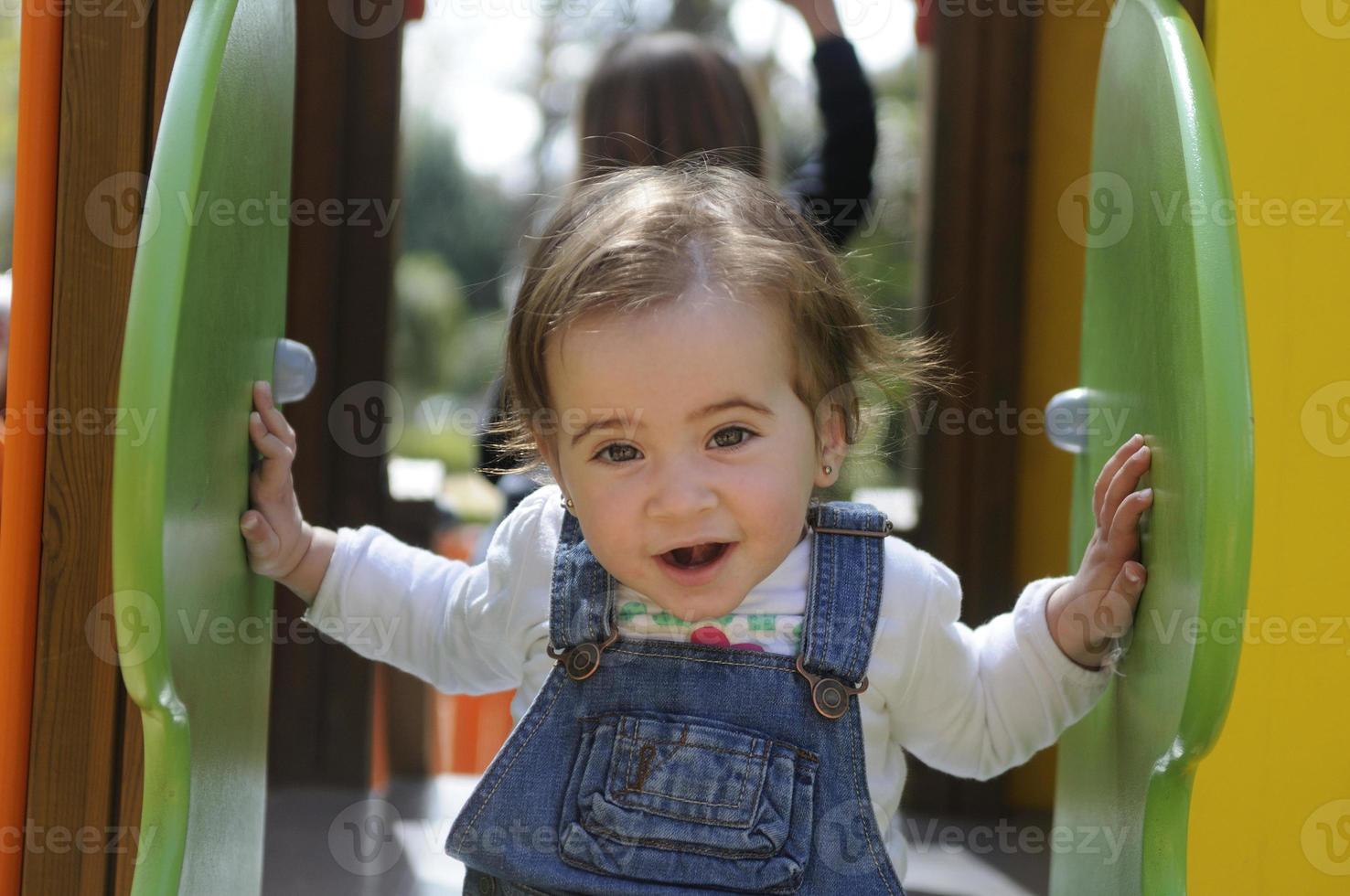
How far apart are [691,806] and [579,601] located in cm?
23

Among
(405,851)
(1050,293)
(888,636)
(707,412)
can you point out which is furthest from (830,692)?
(1050,293)

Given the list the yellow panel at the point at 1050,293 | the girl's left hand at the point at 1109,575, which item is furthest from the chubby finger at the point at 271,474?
the yellow panel at the point at 1050,293

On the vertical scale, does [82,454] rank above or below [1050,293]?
below

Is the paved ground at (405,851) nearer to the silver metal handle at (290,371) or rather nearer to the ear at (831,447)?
the silver metal handle at (290,371)

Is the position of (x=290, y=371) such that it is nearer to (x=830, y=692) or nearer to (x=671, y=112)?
(x=830, y=692)

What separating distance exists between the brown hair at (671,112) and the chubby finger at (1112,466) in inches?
38.4

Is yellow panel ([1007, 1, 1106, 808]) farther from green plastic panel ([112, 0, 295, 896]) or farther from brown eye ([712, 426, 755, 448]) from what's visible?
green plastic panel ([112, 0, 295, 896])

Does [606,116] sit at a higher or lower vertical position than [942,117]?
lower

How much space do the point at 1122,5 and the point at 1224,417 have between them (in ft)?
1.94

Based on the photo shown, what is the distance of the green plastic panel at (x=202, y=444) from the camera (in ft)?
3.41

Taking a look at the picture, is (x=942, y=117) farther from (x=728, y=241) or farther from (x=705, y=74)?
(x=728, y=241)

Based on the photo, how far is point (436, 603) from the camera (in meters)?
1.49

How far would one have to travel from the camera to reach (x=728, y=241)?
4.36 feet

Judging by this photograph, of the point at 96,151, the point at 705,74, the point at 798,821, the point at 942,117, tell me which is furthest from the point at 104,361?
the point at 942,117
